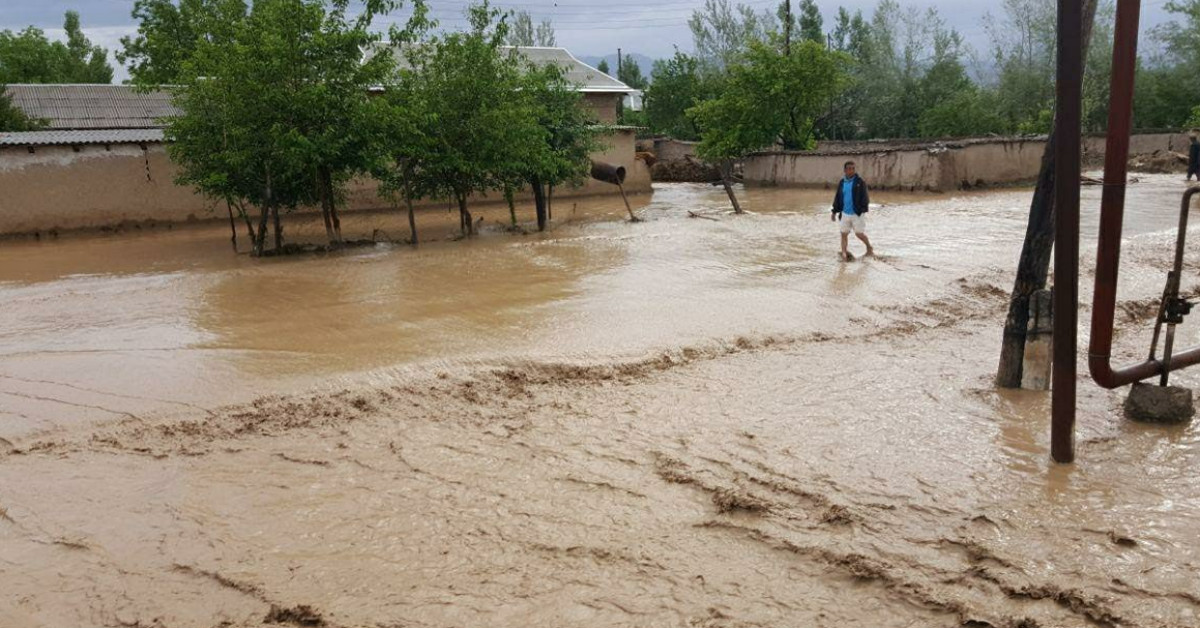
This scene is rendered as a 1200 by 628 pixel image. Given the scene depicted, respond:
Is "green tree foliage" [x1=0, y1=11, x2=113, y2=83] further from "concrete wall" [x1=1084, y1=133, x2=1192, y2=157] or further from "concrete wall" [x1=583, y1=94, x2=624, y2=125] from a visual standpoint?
"concrete wall" [x1=1084, y1=133, x2=1192, y2=157]

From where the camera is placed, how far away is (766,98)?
29.5 metres

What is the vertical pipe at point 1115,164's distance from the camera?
13.7 ft

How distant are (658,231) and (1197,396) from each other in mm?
11733

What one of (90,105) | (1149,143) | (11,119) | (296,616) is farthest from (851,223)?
(1149,143)

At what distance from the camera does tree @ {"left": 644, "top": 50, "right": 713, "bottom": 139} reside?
41.2 meters

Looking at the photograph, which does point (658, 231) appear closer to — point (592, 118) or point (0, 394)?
point (592, 118)

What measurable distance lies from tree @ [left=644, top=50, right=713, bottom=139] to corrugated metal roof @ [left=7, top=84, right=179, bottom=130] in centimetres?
2318

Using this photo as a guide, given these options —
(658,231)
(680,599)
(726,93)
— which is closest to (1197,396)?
(680,599)

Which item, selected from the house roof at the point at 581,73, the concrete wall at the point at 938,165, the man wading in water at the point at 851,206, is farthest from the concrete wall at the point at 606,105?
the man wading in water at the point at 851,206

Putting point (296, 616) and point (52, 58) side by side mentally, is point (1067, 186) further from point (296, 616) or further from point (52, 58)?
point (52, 58)

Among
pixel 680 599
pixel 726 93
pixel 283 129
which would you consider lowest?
pixel 680 599

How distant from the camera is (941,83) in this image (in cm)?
3978

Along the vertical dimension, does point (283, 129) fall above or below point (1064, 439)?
above

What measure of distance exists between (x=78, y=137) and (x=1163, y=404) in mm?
20703
